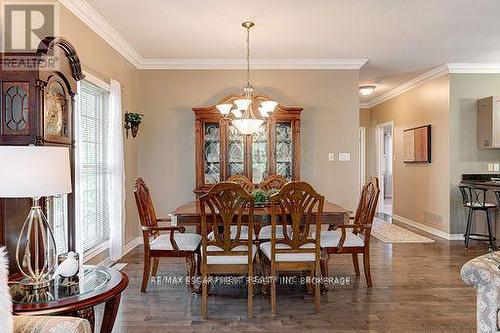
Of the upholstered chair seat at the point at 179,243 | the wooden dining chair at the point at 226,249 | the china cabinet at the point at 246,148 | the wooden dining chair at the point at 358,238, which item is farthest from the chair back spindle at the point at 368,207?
the china cabinet at the point at 246,148

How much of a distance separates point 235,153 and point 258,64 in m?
1.38

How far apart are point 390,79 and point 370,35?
2691 millimetres

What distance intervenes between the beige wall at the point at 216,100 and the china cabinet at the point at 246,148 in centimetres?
43

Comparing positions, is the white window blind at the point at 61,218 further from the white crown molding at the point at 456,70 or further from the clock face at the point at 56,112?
the white crown molding at the point at 456,70

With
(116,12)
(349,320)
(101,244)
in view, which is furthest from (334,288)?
(116,12)

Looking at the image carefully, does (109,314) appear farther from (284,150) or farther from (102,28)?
(284,150)

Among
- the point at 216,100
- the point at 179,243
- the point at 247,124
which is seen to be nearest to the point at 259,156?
the point at 216,100

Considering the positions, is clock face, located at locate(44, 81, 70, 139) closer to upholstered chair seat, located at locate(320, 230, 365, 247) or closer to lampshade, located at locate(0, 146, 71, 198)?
lampshade, located at locate(0, 146, 71, 198)

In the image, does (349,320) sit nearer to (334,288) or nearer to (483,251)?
(334,288)

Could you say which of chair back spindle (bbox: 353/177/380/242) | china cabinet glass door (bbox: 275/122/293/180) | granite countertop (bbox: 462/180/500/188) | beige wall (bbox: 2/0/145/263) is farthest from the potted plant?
granite countertop (bbox: 462/180/500/188)

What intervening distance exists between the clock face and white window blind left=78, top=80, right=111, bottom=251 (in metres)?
1.18

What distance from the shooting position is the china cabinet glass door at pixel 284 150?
560 centimetres

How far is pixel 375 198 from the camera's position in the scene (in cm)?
368

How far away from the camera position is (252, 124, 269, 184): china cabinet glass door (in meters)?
5.55
